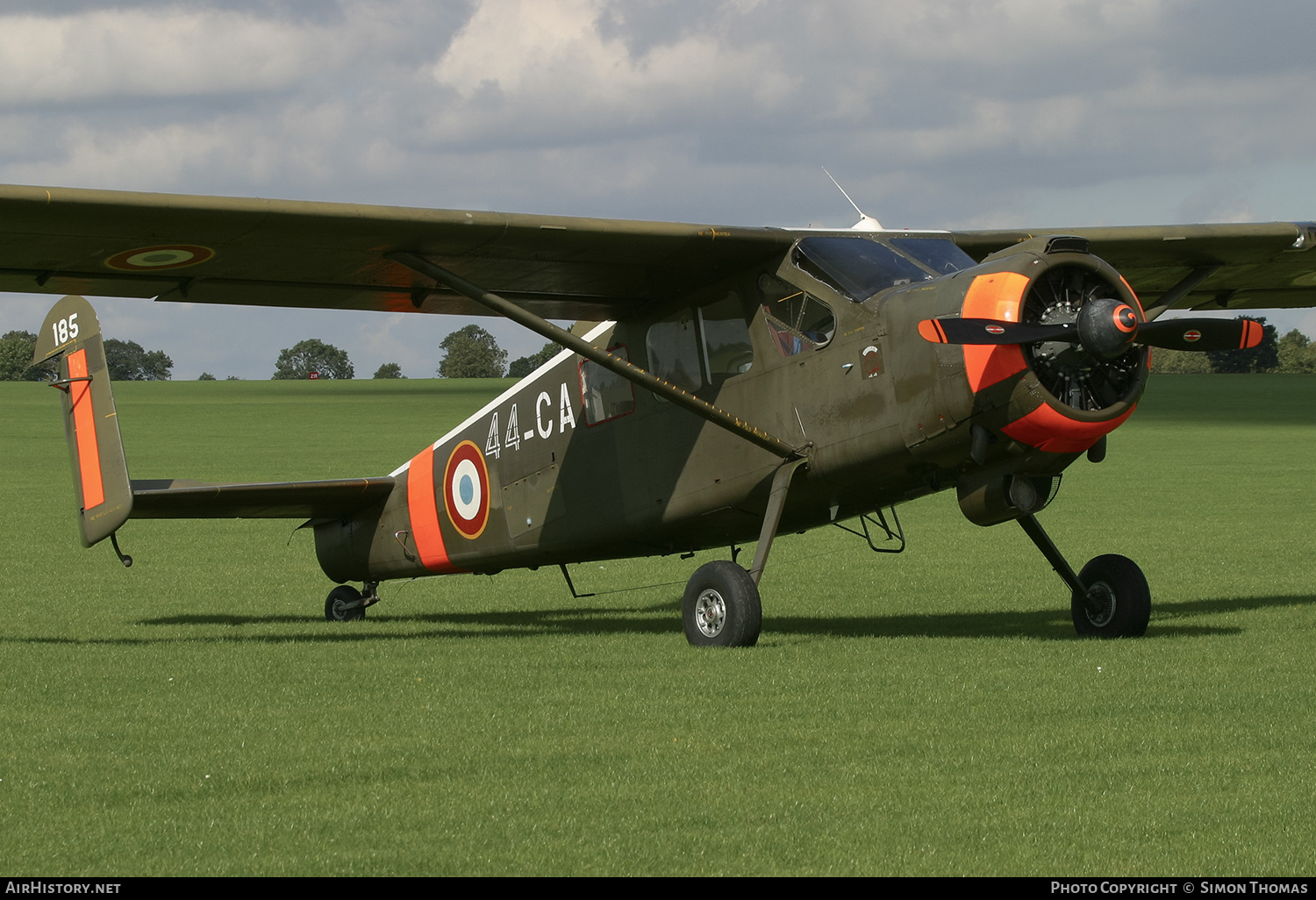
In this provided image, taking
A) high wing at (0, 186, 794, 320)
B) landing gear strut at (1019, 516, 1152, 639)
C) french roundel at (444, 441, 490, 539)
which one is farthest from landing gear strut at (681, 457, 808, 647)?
french roundel at (444, 441, 490, 539)

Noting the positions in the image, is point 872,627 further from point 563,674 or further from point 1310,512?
point 1310,512

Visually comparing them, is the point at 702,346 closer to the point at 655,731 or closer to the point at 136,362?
the point at 655,731

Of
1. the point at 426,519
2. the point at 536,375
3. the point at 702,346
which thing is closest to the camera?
the point at 702,346

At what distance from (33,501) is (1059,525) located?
23263 mm

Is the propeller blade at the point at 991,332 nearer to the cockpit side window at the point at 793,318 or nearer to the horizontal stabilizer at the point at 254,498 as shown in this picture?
the cockpit side window at the point at 793,318

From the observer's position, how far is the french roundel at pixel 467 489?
1448 centimetres

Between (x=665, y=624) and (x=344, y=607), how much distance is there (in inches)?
141

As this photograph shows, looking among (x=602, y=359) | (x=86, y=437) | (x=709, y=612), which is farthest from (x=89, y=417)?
(x=709, y=612)

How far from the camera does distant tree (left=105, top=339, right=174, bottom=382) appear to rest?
157 m

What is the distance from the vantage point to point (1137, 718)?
7.99 meters

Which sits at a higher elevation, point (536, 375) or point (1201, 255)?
point (1201, 255)

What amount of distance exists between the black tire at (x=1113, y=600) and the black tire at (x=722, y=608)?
2.74 m

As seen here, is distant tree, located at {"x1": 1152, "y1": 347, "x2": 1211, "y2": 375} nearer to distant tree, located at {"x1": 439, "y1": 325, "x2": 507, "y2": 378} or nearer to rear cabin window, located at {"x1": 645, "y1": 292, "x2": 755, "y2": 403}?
distant tree, located at {"x1": 439, "y1": 325, "x2": 507, "y2": 378}

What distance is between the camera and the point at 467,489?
14641mm
